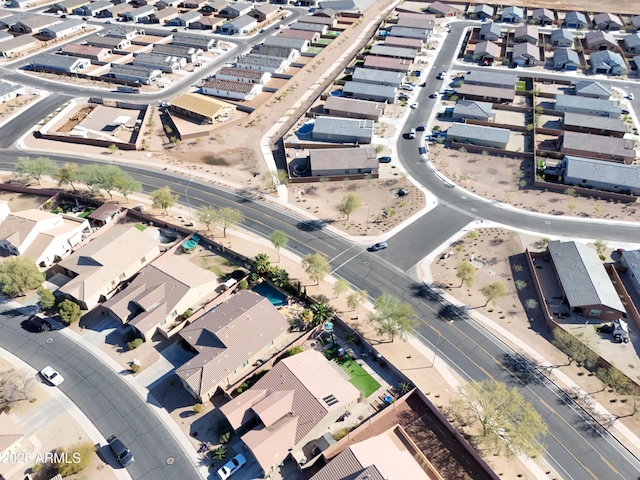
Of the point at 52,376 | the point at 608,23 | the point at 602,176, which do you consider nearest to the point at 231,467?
the point at 52,376

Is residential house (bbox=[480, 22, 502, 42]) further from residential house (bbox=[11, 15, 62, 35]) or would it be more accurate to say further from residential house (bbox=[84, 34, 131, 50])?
residential house (bbox=[11, 15, 62, 35])

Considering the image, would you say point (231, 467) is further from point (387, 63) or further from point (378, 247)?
point (387, 63)

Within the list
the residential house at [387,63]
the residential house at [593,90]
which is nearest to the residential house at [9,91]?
the residential house at [387,63]

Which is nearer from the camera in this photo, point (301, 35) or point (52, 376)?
point (52, 376)

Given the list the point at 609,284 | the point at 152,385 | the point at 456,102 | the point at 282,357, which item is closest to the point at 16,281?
the point at 152,385

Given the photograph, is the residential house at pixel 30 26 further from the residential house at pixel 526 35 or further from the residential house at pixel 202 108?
the residential house at pixel 526 35

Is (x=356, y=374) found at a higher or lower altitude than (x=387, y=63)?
lower
